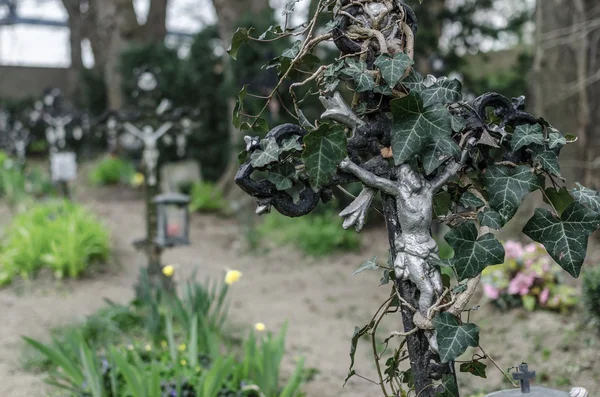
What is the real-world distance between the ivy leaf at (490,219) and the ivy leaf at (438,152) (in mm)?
179

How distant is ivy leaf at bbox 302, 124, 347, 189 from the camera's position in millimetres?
1731

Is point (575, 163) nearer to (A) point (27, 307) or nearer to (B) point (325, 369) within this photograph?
(B) point (325, 369)

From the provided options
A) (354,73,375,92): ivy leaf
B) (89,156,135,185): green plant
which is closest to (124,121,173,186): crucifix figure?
(354,73,375,92): ivy leaf

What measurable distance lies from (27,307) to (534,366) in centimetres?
464

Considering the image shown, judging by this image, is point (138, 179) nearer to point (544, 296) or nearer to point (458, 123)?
point (544, 296)

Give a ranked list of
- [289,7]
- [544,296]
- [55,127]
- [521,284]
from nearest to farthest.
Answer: [289,7]
[544,296]
[521,284]
[55,127]

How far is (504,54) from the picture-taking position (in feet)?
51.6

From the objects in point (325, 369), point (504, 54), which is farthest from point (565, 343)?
point (504, 54)

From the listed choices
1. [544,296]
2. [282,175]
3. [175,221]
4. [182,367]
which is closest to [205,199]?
[175,221]

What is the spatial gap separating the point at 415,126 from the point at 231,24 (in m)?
10.4

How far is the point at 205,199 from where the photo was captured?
11.5m

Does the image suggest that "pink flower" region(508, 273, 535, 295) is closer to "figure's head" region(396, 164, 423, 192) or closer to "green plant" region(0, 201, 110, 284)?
"figure's head" region(396, 164, 423, 192)

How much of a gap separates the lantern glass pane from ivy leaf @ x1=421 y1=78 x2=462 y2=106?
4.13 metres

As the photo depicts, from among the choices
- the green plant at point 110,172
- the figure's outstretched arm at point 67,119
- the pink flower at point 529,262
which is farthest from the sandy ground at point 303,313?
the green plant at point 110,172
